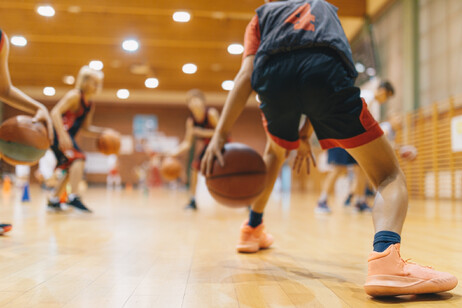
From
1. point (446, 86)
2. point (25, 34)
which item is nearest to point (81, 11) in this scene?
point (25, 34)

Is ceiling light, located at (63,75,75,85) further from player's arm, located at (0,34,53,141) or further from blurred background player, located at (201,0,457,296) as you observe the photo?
blurred background player, located at (201,0,457,296)

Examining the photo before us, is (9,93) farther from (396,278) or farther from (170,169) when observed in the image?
(170,169)

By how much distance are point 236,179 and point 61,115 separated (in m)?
3.22

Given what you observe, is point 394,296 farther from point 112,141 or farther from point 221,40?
point 221,40

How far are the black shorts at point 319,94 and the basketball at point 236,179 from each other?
246mm

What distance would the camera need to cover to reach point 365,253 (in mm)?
2244

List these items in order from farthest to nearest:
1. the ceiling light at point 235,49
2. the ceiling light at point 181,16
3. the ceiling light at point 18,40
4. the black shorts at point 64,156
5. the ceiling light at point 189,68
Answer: the ceiling light at point 189,68 < the ceiling light at point 235,49 < the ceiling light at point 18,40 < the ceiling light at point 181,16 < the black shorts at point 64,156

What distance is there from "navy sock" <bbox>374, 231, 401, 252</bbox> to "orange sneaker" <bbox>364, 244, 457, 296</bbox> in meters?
0.02

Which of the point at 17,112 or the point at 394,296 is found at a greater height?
the point at 17,112

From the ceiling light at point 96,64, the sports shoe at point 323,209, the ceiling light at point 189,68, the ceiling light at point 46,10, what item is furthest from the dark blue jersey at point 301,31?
the ceiling light at point 96,64

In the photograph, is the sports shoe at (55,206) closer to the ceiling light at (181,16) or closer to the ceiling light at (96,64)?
the ceiling light at (181,16)

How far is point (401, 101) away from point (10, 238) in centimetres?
962

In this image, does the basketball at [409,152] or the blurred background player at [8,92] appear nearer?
the blurred background player at [8,92]

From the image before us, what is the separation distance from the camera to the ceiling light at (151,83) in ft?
48.4
